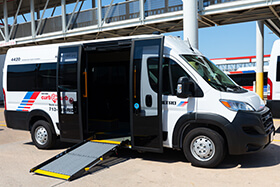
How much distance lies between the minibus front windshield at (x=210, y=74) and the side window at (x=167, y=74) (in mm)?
249

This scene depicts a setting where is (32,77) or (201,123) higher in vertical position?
(32,77)

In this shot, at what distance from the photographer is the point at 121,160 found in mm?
5613

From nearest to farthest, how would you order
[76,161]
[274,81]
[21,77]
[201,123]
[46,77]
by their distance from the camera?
[201,123], [76,161], [46,77], [21,77], [274,81]

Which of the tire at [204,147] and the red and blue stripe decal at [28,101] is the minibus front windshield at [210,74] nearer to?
the tire at [204,147]

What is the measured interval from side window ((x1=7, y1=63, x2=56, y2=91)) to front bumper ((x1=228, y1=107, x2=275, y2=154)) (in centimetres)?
408

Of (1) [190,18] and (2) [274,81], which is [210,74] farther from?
(1) [190,18]

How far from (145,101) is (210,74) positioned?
134cm

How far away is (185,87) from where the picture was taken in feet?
15.9

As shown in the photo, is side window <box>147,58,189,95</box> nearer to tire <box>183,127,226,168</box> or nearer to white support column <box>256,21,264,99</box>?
tire <box>183,127,226,168</box>

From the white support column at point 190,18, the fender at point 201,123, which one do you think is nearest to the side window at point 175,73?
the fender at point 201,123

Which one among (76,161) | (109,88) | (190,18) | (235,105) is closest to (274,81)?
(190,18)

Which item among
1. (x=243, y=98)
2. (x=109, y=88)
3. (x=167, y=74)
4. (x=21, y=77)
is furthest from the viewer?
(x=109, y=88)

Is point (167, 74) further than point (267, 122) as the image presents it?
Yes

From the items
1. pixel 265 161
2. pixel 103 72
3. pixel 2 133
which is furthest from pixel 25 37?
pixel 265 161
